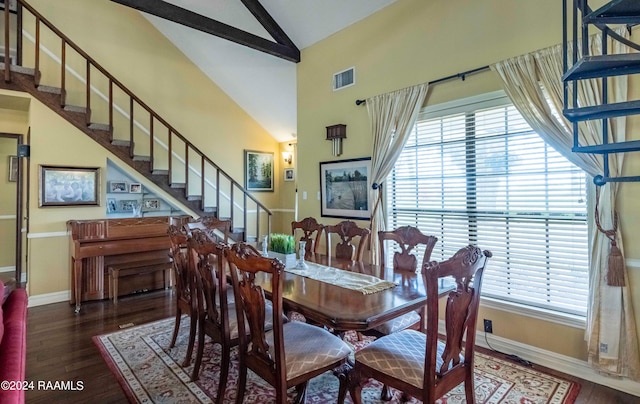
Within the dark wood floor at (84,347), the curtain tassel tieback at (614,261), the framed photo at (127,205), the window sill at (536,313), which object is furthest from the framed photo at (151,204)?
the curtain tassel tieback at (614,261)

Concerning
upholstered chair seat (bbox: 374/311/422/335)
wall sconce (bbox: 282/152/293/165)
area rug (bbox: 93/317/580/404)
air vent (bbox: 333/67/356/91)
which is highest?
air vent (bbox: 333/67/356/91)

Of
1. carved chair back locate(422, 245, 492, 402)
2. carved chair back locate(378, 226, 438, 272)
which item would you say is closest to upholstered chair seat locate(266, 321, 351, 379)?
carved chair back locate(422, 245, 492, 402)

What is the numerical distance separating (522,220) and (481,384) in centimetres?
133

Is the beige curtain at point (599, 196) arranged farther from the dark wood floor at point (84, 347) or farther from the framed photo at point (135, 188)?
the framed photo at point (135, 188)

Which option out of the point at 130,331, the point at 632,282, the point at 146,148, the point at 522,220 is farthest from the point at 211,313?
the point at 146,148

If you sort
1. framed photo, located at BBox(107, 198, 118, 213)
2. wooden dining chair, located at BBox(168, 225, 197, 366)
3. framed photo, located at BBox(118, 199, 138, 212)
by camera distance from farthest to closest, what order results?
framed photo, located at BBox(118, 199, 138, 212) < framed photo, located at BBox(107, 198, 118, 213) < wooden dining chair, located at BBox(168, 225, 197, 366)

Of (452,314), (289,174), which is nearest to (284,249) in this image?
(452,314)

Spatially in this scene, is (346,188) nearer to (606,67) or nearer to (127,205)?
(606,67)

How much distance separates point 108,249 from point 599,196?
4.90m

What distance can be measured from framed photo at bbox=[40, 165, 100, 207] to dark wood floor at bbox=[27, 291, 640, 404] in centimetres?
126

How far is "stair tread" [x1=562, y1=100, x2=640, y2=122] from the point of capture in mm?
1850

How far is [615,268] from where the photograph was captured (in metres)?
2.29

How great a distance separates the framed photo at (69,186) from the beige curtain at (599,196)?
16.2 ft

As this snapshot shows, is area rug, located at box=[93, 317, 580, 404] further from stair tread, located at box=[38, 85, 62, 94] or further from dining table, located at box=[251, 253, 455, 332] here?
stair tread, located at box=[38, 85, 62, 94]
